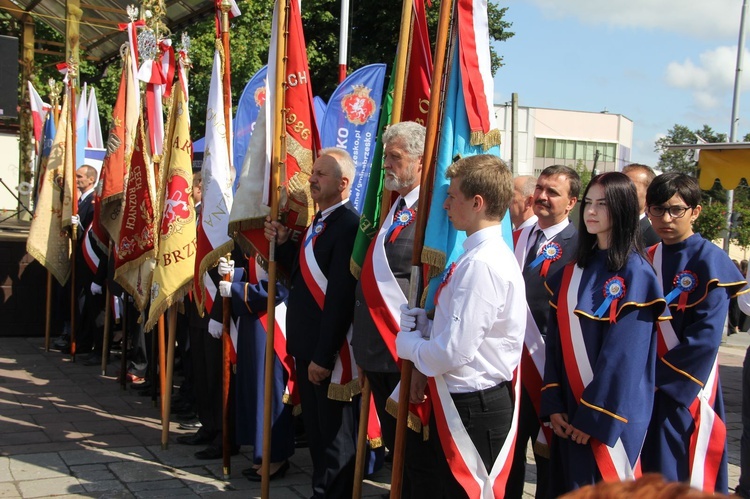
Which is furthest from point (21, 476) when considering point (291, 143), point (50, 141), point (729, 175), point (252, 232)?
point (729, 175)

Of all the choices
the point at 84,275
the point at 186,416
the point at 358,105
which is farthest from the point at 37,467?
the point at 84,275

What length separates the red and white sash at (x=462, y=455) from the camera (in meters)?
3.34

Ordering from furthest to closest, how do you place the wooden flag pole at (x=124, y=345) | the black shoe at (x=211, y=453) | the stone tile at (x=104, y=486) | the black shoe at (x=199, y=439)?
the wooden flag pole at (x=124, y=345) → the black shoe at (x=199, y=439) → the black shoe at (x=211, y=453) → the stone tile at (x=104, y=486)

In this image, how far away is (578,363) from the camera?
3.49 meters

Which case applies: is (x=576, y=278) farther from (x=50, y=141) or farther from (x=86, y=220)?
(x=50, y=141)

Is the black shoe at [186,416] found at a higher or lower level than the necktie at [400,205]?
lower

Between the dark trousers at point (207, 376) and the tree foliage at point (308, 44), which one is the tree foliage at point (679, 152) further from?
the dark trousers at point (207, 376)

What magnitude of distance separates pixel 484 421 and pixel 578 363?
0.49 m

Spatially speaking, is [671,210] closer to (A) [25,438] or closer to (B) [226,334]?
(B) [226,334]

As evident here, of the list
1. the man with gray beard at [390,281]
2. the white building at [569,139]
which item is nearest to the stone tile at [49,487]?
the man with gray beard at [390,281]

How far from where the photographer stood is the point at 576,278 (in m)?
3.58

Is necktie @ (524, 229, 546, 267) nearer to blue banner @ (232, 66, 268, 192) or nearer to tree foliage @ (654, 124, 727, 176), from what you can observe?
blue banner @ (232, 66, 268, 192)

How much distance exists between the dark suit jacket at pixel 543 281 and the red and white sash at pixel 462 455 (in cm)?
100

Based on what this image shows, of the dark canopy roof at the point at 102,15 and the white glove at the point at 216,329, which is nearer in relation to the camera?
the white glove at the point at 216,329
